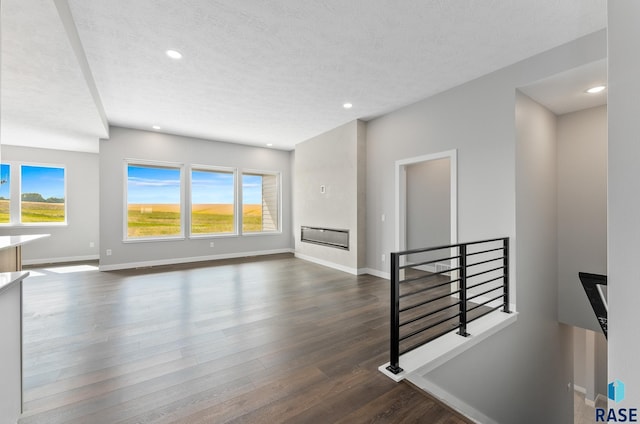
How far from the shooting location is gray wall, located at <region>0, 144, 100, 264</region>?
19.4 ft

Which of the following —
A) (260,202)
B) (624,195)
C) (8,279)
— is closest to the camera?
(624,195)

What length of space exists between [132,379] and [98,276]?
156 inches

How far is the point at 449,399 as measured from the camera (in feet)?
7.33

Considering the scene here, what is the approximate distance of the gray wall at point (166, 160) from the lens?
5344mm

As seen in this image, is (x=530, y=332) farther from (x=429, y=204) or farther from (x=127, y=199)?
(x=127, y=199)

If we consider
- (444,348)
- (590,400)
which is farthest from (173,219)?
(590,400)

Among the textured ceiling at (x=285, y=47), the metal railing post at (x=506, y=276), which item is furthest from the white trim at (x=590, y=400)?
the textured ceiling at (x=285, y=47)

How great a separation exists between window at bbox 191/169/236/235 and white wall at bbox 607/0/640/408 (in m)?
6.71

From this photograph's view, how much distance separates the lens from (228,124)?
5203 millimetres

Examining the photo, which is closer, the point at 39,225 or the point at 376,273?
the point at 376,273

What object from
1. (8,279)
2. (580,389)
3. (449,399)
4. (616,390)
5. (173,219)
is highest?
(173,219)

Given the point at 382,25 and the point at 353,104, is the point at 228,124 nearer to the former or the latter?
the point at 353,104

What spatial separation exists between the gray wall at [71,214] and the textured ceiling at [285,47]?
2631mm

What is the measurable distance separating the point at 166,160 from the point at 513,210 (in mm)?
6487
